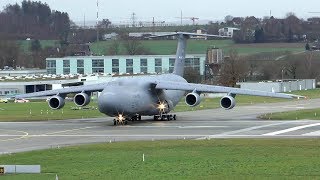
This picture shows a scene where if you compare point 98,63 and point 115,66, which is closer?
point 115,66

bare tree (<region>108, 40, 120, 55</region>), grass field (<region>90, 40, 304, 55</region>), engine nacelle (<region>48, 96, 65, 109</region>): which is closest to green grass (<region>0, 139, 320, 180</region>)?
engine nacelle (<region>48, 96, 65, 109</region>)

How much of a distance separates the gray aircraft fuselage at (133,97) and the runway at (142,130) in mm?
1141

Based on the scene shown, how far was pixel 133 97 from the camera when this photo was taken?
67.0 meters

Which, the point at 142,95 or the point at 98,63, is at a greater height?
the point at 98,63

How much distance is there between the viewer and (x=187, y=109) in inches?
3568

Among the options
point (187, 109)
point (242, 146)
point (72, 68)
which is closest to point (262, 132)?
point (242, 146)

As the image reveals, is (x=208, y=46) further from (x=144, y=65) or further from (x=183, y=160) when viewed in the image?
(x=183, y=160)

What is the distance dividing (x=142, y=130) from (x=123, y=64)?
9817 centimetres

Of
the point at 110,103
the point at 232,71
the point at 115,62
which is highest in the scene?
the point at 115,62

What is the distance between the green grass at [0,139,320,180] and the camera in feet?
124

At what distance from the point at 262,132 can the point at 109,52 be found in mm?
135068

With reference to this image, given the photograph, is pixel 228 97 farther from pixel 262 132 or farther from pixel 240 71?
pixel 240 71

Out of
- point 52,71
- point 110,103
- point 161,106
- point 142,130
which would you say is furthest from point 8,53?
point 142,130

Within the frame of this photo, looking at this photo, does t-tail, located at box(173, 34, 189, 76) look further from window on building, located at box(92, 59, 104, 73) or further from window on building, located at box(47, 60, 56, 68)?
window on building, located at box(47, 60, 56, 68)
